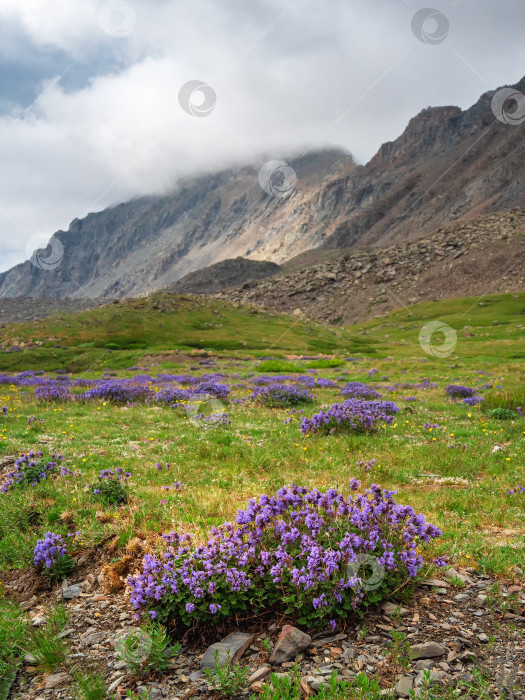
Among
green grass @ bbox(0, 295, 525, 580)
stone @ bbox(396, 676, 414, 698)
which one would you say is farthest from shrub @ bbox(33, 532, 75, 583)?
stone @ bbox(396, 676, 414, 698)

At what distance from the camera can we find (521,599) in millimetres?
4395

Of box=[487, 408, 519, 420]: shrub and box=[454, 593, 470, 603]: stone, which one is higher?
box=[454, 593, 470, 603]: stone

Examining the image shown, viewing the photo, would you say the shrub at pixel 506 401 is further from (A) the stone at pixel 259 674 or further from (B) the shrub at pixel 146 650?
(B) the shrub at pixel 146 650

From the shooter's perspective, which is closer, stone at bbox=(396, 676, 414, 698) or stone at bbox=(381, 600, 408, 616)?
stone at bbox=(396, 676, 414, 698)

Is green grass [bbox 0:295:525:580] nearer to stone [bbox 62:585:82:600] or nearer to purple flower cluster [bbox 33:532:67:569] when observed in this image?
purple flower cluster [bbox 33:532:67:569]

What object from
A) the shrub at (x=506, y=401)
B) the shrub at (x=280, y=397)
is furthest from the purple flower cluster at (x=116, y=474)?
the shrub at (x=506, y=401)

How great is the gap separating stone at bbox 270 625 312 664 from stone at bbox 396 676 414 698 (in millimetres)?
891

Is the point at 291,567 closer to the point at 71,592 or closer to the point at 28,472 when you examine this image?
the point at 71,592

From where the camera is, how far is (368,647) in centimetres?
390

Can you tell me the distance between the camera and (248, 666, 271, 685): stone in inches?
144

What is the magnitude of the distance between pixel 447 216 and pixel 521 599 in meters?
212

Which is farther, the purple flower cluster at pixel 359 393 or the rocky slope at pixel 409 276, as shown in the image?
the rocky slope at pixel 409 276

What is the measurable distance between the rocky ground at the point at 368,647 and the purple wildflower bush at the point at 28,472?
12.6 feet

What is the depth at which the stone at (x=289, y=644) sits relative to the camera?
12.7 feet
